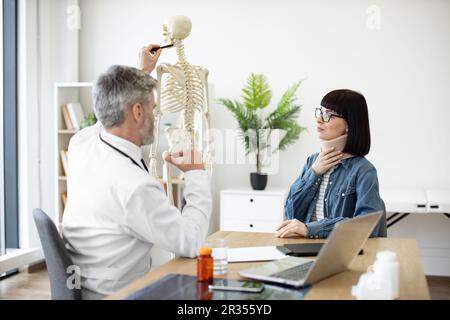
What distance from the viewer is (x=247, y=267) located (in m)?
1.70

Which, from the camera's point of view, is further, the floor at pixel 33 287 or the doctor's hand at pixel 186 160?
the floor at pixel 33 287

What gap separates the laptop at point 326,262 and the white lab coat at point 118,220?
29 centimetres

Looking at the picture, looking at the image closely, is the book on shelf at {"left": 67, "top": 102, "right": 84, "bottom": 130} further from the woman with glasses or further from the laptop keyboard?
the laptop keyboard

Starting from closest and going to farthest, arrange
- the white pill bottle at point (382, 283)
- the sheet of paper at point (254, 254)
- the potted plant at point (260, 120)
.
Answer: the white pill bottle at point (382, 283)
the sheet of paper at point (254, 254)
the potted plant at point (260, 120)

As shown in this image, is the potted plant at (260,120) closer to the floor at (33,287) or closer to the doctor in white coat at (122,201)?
the floor at (33,287)

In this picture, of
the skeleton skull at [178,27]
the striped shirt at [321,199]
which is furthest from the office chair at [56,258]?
the skeleton skull at [178,27]

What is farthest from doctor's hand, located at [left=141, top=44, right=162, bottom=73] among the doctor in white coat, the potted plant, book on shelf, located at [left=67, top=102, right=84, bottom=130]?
book on shelf, located at [left=67, top=102, right=84, bottom=130]

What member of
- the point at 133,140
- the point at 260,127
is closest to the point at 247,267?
the point at 133,140

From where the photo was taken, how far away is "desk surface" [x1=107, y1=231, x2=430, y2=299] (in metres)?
1.44

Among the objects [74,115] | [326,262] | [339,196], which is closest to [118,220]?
[326,262]

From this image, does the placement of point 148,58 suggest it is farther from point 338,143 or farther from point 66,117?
point 66,117

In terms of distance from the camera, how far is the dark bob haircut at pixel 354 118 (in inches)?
91.0

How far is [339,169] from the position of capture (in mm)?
2348
